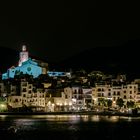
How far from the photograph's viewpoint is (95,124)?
160 feet

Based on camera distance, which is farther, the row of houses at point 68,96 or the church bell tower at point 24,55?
the church bell tower at point 24,55

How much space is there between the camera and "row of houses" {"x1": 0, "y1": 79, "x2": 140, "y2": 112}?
71.8 meters

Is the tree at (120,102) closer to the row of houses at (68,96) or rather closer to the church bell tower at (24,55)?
the row of houses at (68,96)

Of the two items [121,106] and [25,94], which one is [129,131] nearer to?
[121,106]

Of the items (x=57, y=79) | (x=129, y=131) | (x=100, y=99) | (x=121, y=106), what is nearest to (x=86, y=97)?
(x=100, y=99)

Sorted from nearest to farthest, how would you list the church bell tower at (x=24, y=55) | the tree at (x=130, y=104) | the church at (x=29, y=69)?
the tree at (x=130, y=104) → the church at (x=29, y=69) → the church bell tower at (x=24, y=55)

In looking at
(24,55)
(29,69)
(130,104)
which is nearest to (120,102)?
(130,104)

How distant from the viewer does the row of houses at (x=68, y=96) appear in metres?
71.8

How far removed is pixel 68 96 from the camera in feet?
242

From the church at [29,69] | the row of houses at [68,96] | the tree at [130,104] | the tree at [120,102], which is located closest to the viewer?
the tree at [130,104]

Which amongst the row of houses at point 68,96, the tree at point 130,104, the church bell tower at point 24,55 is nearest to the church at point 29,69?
the church bell tower at point 24,55

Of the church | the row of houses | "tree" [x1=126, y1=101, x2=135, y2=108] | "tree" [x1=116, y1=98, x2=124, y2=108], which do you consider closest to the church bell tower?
the church

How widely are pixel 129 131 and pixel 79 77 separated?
47666 millimetres

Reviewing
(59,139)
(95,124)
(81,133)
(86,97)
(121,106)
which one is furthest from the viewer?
(86,97)
